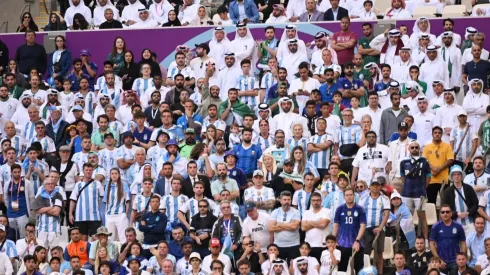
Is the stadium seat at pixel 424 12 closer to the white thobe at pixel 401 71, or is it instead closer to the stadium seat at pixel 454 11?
the stadium seat at pixel 454 11

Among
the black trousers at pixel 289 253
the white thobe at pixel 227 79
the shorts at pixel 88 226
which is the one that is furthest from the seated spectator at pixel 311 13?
the black trousers at pixel 289 253

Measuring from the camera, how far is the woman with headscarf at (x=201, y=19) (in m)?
31.2

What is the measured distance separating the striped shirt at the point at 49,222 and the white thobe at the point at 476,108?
7093mm

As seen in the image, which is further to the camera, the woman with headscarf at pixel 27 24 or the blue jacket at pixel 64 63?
the woman with headscarf at pixel 27 24

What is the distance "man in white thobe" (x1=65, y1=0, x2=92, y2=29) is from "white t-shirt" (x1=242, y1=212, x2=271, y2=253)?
9653 mm

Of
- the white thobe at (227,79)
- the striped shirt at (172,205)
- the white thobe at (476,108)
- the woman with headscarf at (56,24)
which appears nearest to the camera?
the striped shirt at (172,205)

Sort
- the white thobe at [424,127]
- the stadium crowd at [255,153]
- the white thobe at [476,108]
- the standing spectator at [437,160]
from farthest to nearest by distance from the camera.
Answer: the white thobe at [476,108], the white thobe at [424,127], the standing spectator at [437,160], the stadium crowd at [255,153]

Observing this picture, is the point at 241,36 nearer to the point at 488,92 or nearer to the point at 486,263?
the point at 488,92

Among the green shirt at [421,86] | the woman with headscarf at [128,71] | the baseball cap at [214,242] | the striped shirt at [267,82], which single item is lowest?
the baseball cap at [214,242]

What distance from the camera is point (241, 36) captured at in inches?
1164


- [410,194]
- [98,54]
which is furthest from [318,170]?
[98,54]

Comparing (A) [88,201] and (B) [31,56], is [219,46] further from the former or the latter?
(A) [88,201]

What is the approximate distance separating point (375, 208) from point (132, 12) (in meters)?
10.0

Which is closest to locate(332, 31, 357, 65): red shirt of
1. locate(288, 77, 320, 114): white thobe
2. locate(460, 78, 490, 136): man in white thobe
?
locate(288, 77, 320, 114): white thobe
